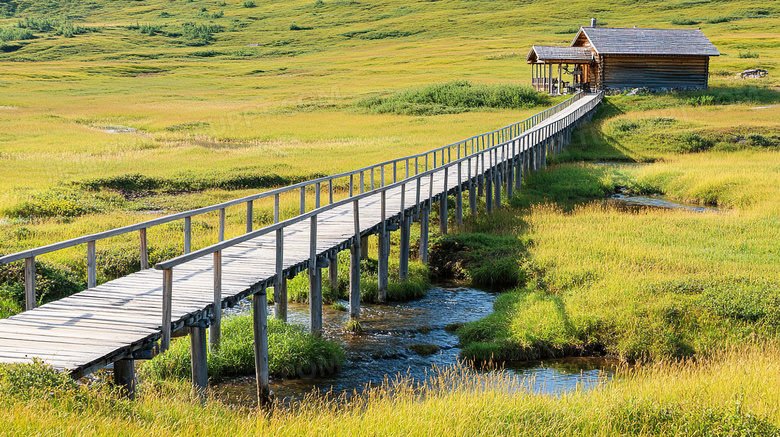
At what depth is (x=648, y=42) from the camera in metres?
49.9

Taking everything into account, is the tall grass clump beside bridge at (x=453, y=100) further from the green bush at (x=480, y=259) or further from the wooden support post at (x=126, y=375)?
the wooden support post at (x=126, y=375)

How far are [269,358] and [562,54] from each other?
44.6 metres

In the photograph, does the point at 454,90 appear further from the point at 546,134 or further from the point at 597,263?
the point at 597,263

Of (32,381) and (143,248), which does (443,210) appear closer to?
(143,248)

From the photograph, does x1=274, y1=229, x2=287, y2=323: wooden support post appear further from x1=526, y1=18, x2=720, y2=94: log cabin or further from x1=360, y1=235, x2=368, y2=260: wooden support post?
x1=526, y1=18, x2=720, y2=94: log cabin

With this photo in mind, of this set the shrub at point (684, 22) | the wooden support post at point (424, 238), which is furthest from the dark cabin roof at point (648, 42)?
the shrub at point (684, 22)

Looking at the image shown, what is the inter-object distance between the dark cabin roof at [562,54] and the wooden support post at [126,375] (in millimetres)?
46151

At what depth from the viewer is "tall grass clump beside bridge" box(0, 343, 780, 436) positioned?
590cm

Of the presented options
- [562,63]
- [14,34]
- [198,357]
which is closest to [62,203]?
[198,357]

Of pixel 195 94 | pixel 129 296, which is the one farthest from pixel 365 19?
pixel 129 296

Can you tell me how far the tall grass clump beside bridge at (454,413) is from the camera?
232 inches

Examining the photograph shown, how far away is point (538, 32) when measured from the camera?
11688 cm

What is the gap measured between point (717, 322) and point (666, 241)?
17.9ft

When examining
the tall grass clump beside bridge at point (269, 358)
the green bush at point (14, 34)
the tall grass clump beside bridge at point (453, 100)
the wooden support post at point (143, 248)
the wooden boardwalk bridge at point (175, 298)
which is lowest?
the tall grass clump beside bridge at point (269, 358)
